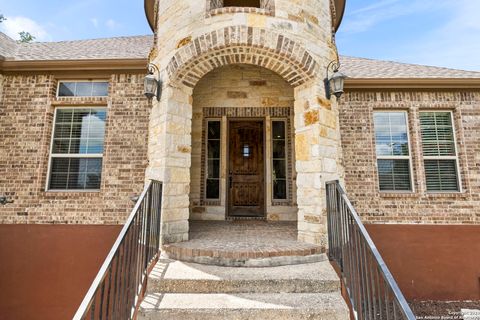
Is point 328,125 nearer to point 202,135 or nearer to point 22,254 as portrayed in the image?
point 202,135

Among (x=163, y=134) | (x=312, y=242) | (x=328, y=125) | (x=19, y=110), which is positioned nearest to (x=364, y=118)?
(x=328, y=125)

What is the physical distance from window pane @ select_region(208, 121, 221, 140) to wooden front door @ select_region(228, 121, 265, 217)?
1.24 feet

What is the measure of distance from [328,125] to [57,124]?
5.20 meters

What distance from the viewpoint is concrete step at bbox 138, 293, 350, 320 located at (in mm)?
2367

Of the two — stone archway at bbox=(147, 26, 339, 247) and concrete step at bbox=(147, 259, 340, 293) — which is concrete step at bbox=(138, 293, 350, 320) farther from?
stone archway at bbox=(147, 26, 339, 247)

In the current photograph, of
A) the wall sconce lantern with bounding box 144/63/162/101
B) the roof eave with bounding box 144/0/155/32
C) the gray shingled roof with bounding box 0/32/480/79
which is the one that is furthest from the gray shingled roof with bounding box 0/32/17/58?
the wall sconce lantern with bounding box 144/63/162/101

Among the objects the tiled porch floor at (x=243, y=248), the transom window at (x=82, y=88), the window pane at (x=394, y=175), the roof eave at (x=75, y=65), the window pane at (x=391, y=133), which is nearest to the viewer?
the tiled porch floor at (x=243, y=248)

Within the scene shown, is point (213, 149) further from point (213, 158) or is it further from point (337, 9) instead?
point (337, 9)

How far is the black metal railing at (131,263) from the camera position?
182cm

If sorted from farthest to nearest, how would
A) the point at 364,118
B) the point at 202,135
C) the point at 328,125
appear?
1. the point at 202,135
2. the point at 364,118
3. the point at 328,125

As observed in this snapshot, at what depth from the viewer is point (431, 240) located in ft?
15.4

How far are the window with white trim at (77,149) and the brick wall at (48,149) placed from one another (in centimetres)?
16

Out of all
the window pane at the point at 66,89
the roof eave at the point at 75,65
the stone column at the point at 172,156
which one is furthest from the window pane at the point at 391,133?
the window pane at the point at 66,89

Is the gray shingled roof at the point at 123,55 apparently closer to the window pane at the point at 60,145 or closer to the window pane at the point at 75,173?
the window pane at the point at 60,145
